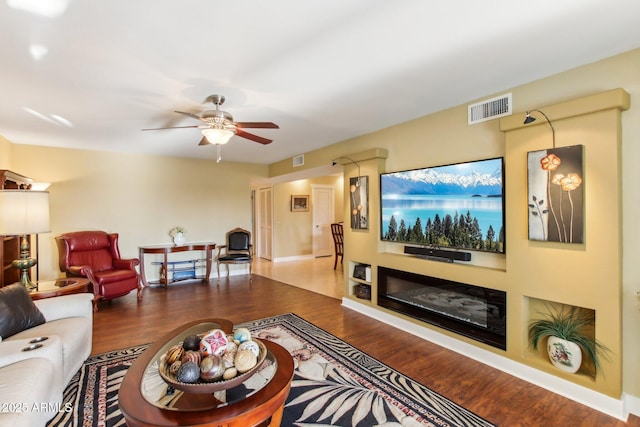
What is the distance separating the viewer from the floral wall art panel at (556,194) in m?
2.21

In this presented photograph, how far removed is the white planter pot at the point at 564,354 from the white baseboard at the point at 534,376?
4.1 inches

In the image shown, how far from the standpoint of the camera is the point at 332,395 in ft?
7.28

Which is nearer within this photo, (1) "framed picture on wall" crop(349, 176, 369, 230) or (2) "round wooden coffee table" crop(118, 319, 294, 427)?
(2) "round wooden coffee table" crop(118, 319, 294, 427)

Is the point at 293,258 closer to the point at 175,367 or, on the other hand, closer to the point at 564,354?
the point at 564,354

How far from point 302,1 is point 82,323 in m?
2.92

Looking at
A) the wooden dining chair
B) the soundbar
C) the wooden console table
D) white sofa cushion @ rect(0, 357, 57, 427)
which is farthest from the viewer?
the wooden dining chair

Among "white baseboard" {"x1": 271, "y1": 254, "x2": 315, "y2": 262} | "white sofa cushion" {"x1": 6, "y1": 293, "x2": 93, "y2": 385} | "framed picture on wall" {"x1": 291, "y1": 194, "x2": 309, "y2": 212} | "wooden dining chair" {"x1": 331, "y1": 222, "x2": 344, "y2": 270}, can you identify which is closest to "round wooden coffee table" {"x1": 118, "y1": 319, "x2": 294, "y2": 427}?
"white sofa cushion" {"x1": 6, "y1": 293, "x2": 93, "y2": 385}

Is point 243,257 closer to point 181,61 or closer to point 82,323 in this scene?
point 82,323

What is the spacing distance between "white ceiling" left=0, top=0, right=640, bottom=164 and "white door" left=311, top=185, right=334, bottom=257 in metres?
5.58

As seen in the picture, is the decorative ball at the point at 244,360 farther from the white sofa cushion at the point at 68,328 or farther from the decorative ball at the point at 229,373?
the white sofa cushion at the point at 68,328

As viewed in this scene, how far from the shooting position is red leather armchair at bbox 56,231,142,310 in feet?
13.9

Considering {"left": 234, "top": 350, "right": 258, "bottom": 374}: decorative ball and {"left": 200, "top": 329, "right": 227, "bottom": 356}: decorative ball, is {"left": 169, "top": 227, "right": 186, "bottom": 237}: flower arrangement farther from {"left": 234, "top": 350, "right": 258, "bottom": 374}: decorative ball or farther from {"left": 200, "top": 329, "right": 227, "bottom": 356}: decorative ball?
{"left": 234, "top": 350, "right": 258, "bottom": 374}: decorative ball

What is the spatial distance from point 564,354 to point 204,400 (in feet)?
8.37

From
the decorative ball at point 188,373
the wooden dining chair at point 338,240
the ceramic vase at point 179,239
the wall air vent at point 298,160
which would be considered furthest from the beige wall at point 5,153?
the wooden dining chair at point 338,240
